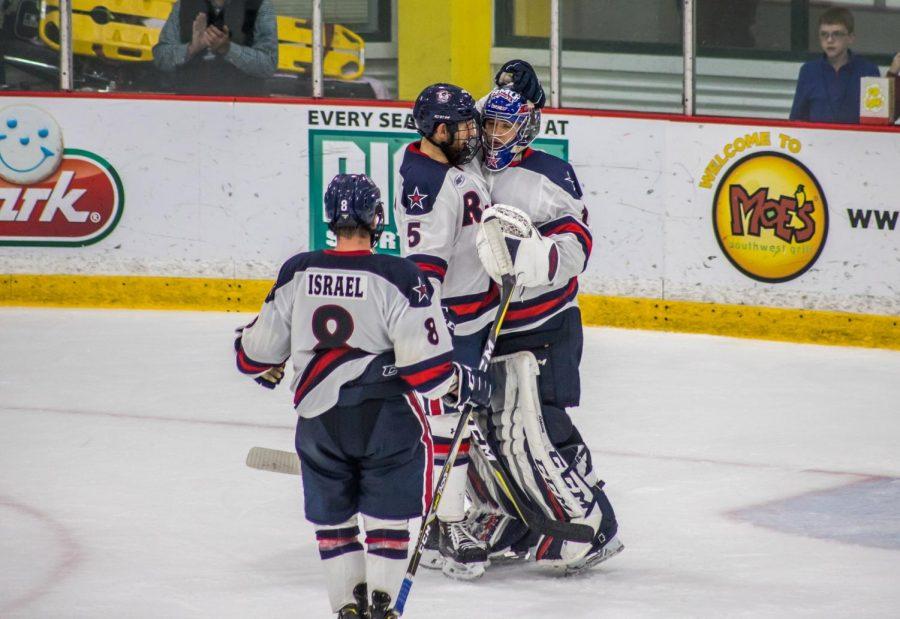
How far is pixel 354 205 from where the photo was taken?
118 inches

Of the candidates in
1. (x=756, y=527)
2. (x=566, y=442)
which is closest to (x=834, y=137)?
(x=756, y=527)

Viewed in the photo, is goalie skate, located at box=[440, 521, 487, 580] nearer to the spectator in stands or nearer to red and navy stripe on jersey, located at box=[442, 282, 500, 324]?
red and navy stripe on jersey, located at box=[442, 282, 500, 324]

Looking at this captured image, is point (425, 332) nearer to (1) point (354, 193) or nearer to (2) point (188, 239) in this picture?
(1) point (354, 193)

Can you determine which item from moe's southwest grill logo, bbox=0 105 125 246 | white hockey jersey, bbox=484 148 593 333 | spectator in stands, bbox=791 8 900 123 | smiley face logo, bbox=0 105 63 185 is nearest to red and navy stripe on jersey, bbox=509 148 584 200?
white hockey jersey, bbox=484 148 593 333

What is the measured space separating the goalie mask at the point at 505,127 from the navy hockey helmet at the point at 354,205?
2.13ft

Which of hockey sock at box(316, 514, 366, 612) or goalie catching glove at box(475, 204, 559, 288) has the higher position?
goalie catching glove at box(475, 204, 559, 288)

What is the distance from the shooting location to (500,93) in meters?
3.66

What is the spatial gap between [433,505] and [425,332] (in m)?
0.54

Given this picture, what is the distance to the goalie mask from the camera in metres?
3.62

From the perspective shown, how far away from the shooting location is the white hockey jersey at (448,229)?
356 centimetres

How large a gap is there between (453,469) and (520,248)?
0.59 meters

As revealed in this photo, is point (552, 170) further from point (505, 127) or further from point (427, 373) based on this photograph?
point (427, 373)

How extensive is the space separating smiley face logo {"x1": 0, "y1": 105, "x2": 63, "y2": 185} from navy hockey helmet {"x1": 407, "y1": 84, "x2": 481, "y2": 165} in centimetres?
402

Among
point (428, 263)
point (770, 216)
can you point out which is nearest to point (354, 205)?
point (428, 263)
